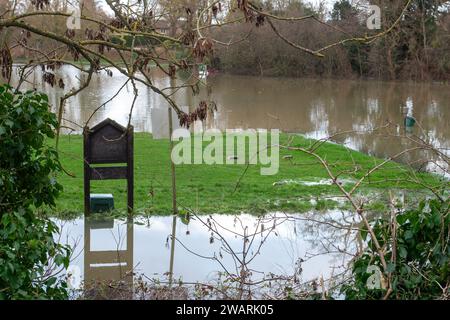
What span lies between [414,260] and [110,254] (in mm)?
4521

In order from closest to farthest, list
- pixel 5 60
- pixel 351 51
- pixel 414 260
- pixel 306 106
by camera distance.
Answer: pixel 414 260 < pixel 5 60 < pixel 306 106 < pixel 351 51

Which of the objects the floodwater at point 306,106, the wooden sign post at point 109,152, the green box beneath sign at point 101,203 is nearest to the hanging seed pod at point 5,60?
the wooden sign post at point 109,152

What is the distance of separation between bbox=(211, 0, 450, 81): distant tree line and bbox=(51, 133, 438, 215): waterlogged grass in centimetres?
2037

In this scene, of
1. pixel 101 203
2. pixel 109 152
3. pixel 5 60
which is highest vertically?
pixel 5 60

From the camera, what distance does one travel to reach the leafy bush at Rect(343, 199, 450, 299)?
4434mm

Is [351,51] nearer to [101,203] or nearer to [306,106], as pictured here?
[306,106]

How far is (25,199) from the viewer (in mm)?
4906

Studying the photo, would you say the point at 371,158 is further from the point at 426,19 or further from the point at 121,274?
the point at 426,19

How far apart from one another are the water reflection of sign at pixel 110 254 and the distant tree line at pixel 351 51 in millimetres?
24837

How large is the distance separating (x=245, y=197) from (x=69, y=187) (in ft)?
9.54

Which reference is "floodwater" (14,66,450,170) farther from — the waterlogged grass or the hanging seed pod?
the hanging seed pod

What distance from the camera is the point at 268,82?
39562 millimetres

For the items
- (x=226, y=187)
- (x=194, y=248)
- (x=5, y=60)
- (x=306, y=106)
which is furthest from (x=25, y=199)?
(x=306, y=106)

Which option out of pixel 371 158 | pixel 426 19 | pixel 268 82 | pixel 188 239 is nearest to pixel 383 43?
pixel 426 19
